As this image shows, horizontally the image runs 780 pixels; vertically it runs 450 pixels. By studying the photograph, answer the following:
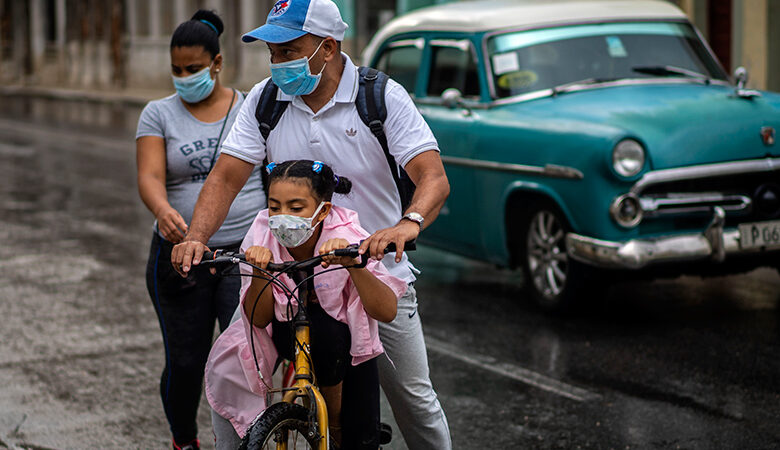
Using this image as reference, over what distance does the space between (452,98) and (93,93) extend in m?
30.4

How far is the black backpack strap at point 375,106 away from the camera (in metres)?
3.84

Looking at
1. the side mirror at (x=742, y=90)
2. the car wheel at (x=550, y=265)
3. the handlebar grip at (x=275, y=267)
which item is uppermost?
the side mirror at (x=742, y=90)

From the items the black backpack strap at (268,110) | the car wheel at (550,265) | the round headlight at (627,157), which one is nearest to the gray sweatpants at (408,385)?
the black backpack strap at (268,110)

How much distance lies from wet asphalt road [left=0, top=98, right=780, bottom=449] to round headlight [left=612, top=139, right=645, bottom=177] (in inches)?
38.7

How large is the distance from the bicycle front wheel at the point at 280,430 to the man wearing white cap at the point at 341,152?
1.55ft

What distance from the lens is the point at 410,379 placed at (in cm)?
399

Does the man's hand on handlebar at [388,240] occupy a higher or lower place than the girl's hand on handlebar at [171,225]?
higher

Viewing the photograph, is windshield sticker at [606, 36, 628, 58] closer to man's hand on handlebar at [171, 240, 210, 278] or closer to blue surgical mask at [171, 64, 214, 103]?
blue surgical mask at [171, 64, 214, 103]

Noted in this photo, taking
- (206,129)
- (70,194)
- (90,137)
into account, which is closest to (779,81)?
(70,194)

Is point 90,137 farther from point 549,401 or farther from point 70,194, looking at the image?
point 549,401

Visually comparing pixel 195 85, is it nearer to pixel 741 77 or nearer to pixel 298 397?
pixel 298 397

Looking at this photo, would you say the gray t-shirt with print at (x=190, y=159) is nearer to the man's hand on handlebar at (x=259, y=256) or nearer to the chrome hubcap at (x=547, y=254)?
the man's hand on handlebar at (x=259, y=256)

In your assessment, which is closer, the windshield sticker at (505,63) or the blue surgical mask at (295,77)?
the blue surgical mask at (295,77)

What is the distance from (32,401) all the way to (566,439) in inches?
104
